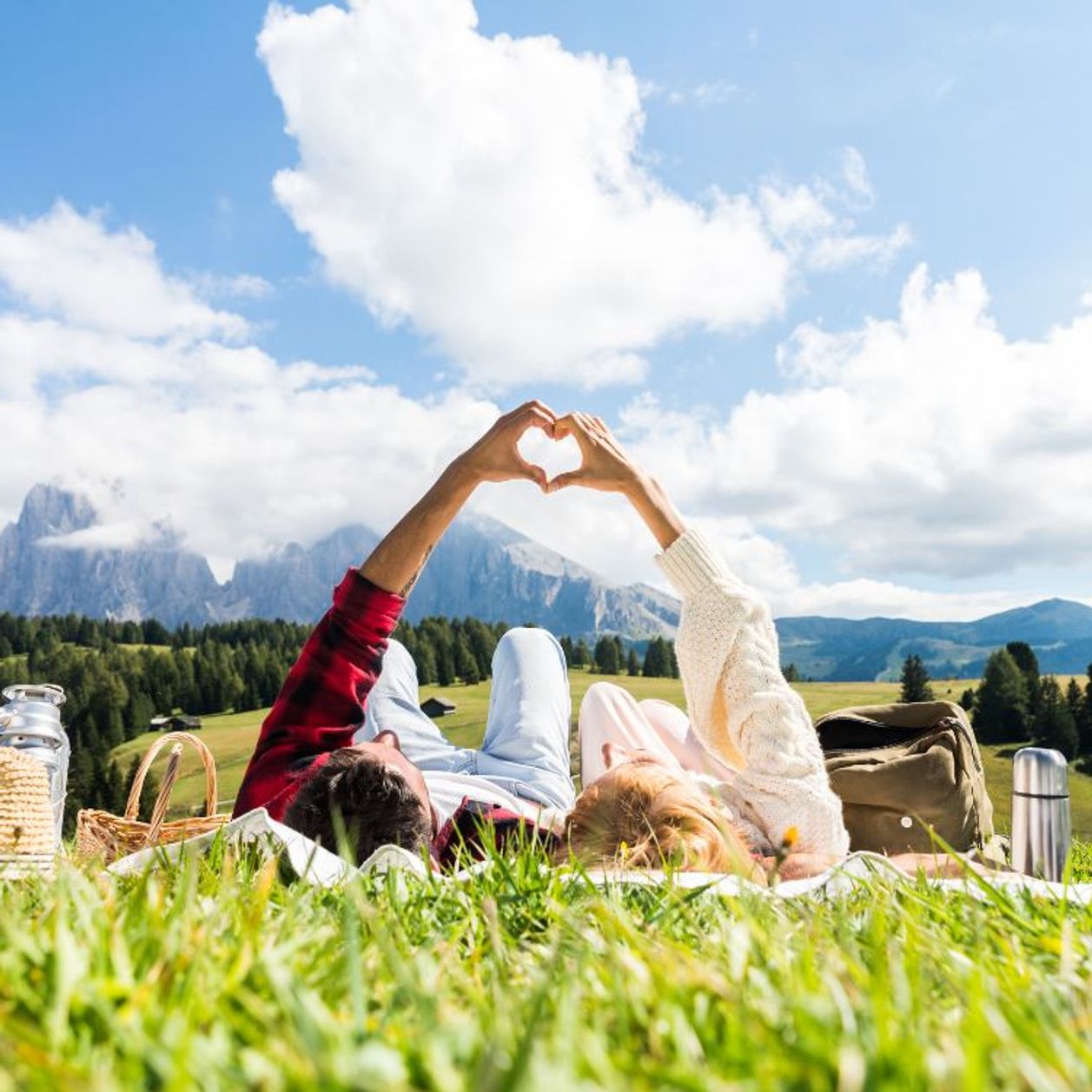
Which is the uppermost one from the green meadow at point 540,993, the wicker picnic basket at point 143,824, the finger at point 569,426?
the finger at point 569,426

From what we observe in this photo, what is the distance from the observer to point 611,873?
6.86 ft

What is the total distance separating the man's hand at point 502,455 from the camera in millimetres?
4027

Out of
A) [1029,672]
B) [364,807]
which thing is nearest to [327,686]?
[364,807]

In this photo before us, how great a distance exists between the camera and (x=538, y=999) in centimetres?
83

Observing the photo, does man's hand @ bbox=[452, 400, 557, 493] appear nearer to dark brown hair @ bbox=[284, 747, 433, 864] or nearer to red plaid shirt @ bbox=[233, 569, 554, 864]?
red plaid shirt @ bbox=[233, 569, 554, 864]

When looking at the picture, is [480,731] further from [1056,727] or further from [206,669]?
[206,669]

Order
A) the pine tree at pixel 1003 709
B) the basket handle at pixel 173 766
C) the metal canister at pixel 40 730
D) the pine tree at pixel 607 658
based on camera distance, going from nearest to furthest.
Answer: the metal canister at pixel 40 730 → the basket handle at pixel 173 766 → the pine tree at pixel 1003 709 → the pine tree at pixel 607 658

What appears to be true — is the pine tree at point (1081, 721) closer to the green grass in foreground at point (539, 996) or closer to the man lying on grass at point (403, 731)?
the man lying on grass at point (403, 731)

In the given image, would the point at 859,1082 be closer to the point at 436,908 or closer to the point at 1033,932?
the point at 1033,932

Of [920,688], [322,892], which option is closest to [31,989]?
[322,892]

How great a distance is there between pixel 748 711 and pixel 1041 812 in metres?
1.36

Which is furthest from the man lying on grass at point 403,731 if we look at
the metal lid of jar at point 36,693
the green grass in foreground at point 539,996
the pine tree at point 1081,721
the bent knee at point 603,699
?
the pine tree at point 1081,721

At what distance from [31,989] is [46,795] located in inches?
116

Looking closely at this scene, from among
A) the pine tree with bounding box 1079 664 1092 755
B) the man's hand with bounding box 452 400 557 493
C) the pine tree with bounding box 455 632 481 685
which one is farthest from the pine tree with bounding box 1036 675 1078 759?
the man's hand with bounding box 452 400 557 493
